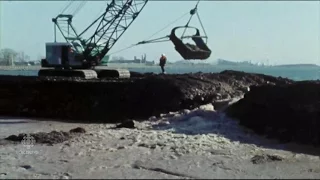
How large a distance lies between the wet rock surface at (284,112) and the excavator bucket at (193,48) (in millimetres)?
9657

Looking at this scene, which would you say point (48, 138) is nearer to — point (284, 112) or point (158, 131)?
point (158, 131)

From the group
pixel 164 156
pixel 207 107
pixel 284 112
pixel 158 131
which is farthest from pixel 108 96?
pixel 164 156

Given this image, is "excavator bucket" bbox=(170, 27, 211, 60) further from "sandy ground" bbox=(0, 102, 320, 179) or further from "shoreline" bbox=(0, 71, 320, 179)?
"sandy ground" bbox=(0, 102, 320, 179)

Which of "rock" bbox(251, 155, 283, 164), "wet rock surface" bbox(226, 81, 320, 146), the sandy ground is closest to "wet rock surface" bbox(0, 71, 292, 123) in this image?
"wet rock surface" bbox(226, 81, 320, 146)

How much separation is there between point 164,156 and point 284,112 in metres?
6.18

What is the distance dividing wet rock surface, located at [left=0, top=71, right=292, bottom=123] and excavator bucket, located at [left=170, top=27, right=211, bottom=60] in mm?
2422

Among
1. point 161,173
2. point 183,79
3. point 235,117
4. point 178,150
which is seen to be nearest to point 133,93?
point 183,79

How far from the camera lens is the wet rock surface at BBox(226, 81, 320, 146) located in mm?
14742

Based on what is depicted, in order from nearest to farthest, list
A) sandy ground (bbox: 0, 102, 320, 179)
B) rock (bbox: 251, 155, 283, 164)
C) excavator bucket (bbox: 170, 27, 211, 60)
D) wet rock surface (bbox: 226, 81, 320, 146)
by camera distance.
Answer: sandy ground (bbox: 0, 102, 320, 179), rock (bbox: 251, 155, 283, 164), wet rock surface (bbox: 226, 81, 320, 146), excavator bucket (bbox: 170, 27, 211, 60)

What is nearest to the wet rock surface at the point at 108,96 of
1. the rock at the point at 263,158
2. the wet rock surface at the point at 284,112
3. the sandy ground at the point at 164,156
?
the wet rock surface at the point at 284,112

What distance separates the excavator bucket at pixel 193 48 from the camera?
27.2 metres

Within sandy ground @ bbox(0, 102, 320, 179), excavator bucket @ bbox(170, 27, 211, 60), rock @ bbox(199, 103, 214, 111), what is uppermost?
excavator bucket @ bbox(170, 27, 211, 60)

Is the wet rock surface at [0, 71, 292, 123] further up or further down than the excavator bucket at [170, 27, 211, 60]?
further down

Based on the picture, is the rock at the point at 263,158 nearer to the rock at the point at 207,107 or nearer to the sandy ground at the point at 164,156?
the sandy ground at the point at 164,156
